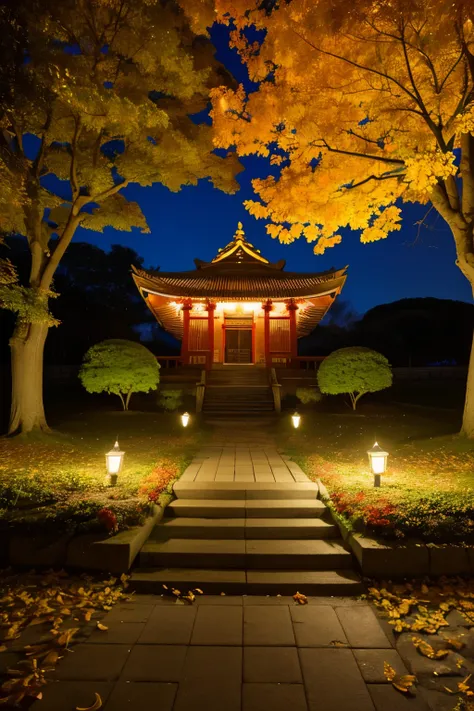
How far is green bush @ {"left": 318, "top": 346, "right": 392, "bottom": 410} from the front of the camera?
14258 millimetres

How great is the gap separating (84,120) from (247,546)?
28.9 feet

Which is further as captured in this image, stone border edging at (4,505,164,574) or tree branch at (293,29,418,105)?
tree branch at (293,29,418,105)

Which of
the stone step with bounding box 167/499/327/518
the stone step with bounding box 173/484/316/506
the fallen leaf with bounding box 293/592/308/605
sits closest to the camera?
the fallen leaf with bounding box 293/592/308/605

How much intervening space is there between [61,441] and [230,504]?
5895 millimetres

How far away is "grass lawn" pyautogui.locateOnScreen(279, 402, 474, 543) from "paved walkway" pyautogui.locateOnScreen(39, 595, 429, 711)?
124 centimetres

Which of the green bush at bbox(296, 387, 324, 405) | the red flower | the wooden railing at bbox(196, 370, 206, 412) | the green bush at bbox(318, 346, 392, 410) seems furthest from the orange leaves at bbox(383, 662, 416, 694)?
the green bush at bbox(296, 387, 324, 405)

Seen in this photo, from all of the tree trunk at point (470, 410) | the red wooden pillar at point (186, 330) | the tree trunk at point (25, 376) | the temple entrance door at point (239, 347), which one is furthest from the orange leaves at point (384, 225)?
the temple entrance door at point (239, 347)

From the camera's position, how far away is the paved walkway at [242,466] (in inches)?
268

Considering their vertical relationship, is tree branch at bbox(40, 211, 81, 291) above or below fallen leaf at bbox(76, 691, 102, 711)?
above

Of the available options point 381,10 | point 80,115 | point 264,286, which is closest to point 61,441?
point 80,115

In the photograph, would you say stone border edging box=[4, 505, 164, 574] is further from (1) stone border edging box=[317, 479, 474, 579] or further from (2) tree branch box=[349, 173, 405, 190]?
(2) tree branch box=[349, 173, 405, 190]

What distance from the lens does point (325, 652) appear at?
10.4ft

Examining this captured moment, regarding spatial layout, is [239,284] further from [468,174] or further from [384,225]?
[468,174]

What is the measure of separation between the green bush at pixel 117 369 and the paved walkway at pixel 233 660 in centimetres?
1067
